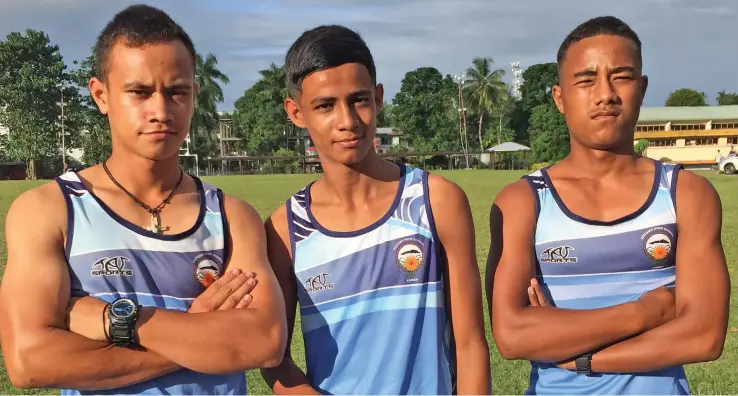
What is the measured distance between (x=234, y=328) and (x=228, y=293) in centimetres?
16

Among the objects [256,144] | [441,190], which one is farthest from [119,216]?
[256,144]

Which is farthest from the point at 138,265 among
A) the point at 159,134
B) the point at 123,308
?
the point at 159,134

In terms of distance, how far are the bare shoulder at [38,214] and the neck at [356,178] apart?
1.15 m

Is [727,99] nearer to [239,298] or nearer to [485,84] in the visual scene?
[485,84]

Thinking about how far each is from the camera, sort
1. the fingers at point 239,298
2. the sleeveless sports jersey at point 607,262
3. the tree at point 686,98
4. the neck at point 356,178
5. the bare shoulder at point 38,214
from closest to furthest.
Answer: the bare shoulder at point 38,214 → the fingers at point 239,298 → the sleeveless sports jersey at point 607,262 → the neck at point 356,178 → the tree at point 686,98

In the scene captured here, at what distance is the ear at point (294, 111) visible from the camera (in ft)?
11.1

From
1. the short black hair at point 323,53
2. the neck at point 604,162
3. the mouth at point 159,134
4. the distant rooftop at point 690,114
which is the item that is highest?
the distant rooftop at point 690,114

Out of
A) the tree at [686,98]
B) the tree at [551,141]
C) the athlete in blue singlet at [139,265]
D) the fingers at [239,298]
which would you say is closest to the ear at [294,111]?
the athlete in blue singlet at [139,265]

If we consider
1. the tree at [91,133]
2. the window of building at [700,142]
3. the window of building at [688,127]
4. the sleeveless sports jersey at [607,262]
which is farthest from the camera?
the window of building at [688,127]

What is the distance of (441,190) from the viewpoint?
3.23m

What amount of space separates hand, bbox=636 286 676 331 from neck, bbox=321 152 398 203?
47.5 inches

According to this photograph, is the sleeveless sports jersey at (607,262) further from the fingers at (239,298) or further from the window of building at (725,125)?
the window of building at (725,125)

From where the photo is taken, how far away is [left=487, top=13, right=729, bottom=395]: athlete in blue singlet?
3.01 m

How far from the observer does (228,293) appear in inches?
117
